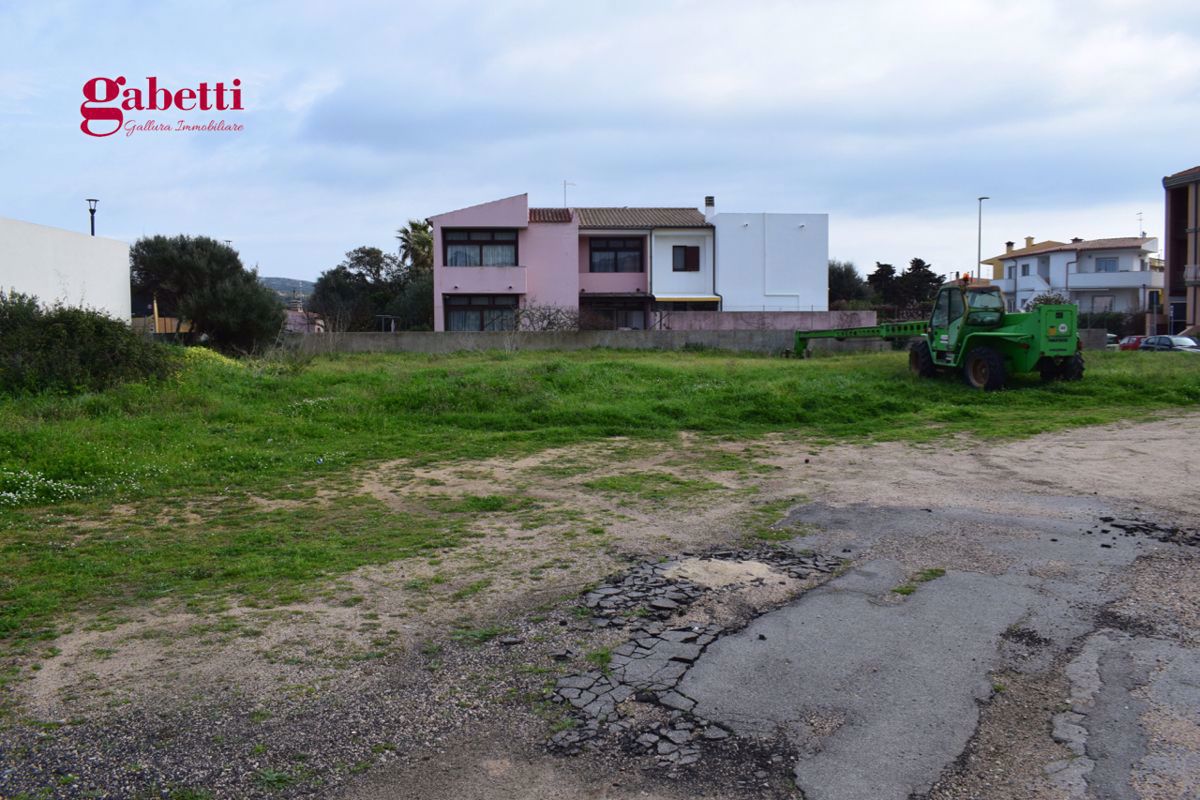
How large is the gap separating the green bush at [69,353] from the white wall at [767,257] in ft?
94.9

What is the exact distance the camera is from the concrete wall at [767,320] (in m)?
31.5

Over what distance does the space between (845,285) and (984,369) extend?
37.2 metres

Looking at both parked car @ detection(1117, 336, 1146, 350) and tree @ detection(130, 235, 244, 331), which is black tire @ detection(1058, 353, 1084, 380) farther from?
tree @ detection(130, 235, 244, 331)

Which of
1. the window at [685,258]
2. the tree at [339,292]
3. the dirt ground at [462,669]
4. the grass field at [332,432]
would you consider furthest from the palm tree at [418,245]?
the dirt ground at [462,669]

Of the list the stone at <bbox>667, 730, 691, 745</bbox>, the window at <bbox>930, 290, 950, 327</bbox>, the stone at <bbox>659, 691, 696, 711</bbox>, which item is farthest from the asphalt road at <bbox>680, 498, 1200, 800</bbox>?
the window at <bbox>930, 290, 950, 327</bbox>

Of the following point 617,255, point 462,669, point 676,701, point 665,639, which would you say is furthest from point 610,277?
point 676,701

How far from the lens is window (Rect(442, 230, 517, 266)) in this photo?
39.1 m

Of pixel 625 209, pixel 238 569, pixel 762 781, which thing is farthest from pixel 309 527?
pixel 625 209

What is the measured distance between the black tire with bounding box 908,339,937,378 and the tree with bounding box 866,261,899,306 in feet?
106

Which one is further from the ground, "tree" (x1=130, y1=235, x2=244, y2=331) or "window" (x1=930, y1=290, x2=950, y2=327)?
"tree" (x1=130, y1=235, x2=244, y2=331)

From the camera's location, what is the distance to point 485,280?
3888cm

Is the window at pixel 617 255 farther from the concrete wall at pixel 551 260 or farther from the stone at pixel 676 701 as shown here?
the stone at pixel 676 701

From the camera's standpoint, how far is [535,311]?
3130 cm

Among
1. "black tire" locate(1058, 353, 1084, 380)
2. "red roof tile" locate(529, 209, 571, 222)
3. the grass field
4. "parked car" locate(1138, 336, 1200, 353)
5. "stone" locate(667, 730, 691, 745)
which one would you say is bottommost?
"stone" locate(667, 730, 691, 745)
